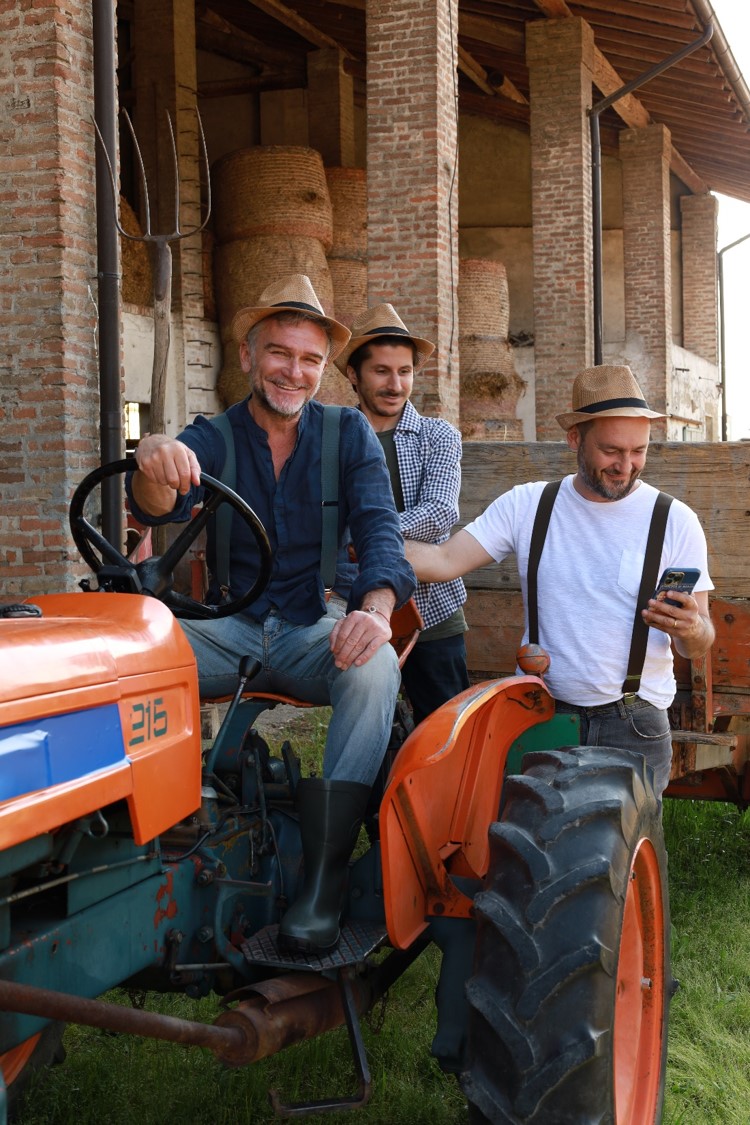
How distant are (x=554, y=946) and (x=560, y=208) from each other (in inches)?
482

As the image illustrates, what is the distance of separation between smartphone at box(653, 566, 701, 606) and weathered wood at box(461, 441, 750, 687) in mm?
1075

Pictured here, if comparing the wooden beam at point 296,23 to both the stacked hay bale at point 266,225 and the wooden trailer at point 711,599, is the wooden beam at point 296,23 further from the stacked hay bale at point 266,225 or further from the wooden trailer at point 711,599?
the wooden trailer at point 711,599

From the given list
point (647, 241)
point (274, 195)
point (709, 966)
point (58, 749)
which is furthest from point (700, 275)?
point (58, 749)

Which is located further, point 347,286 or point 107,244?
point 347,286

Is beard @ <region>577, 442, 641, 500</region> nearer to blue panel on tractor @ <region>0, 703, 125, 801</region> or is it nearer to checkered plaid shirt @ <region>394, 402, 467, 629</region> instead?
checkered plaid shirt @ <region>394, 402, 467, 629</region>

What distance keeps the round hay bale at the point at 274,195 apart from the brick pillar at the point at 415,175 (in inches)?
171

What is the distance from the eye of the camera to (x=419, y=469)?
418cm

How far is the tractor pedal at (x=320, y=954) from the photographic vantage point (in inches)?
96.3

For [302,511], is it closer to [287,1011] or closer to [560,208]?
[287,1011]

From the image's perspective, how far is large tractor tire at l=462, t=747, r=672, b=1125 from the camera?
217cm

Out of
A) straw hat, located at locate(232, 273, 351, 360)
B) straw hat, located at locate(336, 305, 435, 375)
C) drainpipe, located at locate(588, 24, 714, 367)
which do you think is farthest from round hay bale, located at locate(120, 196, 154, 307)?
straw hat, located at locate(232, 273, 351, 360)

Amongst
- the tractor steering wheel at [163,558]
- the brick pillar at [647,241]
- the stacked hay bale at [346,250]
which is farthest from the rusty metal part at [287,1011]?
the brick pillar at [647,241]

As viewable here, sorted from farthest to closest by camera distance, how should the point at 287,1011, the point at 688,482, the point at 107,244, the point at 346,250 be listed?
the point at 346,250, the point at 107,244, the point at 688,482, the point at 287,1011

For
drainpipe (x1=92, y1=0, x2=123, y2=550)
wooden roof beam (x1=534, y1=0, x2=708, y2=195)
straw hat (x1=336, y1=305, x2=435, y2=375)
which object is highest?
wooden roof beam (x1=534, y1=0, x2=708, y2=195)
